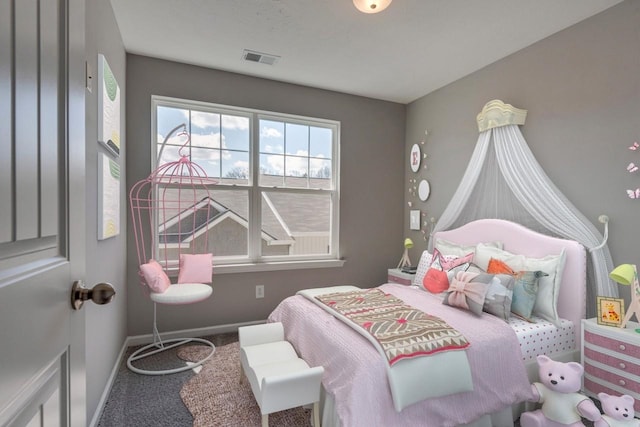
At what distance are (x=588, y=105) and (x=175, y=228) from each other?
3659mm

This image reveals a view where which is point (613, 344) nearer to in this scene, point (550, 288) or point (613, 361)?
point (613, 361)

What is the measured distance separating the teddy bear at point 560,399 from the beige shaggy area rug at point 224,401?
1.31 m

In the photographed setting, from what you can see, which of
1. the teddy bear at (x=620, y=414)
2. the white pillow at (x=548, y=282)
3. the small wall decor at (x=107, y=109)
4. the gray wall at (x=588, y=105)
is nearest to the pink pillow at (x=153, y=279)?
the small wall decor at (x=107, y=109)

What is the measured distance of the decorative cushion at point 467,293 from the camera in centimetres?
217

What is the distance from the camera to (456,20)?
2.39 meters

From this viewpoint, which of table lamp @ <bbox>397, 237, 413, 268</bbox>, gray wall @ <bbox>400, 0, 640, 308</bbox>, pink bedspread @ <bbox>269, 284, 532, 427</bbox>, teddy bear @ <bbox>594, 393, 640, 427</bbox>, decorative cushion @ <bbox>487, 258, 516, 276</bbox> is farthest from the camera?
table lamp @ <bbox>397, 237, 413, 268</bbox>

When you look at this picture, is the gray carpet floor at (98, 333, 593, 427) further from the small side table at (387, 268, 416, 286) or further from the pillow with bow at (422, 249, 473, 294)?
Answer: the small side table at (387, 268, 416, 286)

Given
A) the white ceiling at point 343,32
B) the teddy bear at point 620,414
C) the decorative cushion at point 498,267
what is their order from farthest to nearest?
the decorative cushion at point 498,267 → the white ceiling at point 343,32 → the teddy bear at point 620,414

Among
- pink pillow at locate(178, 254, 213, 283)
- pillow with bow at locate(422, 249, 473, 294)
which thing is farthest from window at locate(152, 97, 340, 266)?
pillow with bow at locate(422, 249, 473, 294)

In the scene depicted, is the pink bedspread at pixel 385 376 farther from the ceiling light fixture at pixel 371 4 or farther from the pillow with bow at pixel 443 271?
the ceiling light fixture at pixel 371 4

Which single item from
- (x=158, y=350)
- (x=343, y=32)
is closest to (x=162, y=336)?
(x=158, y=350)

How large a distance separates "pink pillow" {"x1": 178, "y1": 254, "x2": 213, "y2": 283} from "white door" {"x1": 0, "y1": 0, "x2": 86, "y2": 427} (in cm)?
212

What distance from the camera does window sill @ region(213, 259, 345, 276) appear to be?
325cm

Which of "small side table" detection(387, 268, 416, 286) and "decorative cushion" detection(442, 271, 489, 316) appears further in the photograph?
"small side table" detection(387, 268, 416, 286)
